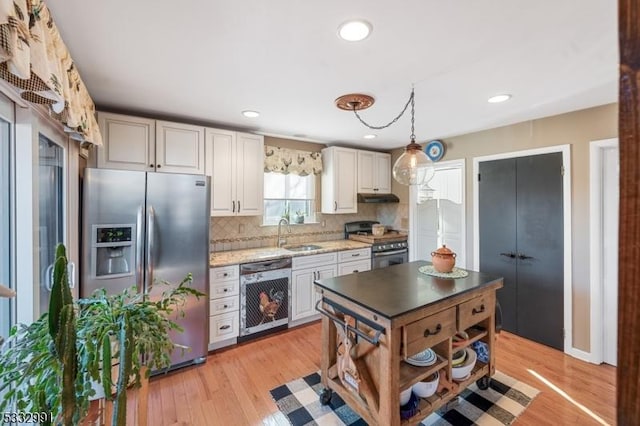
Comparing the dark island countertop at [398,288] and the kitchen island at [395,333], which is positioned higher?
the dark island countertop at [398,288]

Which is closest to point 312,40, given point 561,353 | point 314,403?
point 314,403

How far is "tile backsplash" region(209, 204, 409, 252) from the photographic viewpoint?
3348 mm

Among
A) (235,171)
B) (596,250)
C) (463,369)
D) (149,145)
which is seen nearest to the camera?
(463,369)

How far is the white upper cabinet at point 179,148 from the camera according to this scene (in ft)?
8.92

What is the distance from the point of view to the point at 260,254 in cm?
318

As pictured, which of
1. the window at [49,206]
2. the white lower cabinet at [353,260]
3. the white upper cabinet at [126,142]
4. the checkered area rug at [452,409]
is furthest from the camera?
the white lower cabinet at [353,260]

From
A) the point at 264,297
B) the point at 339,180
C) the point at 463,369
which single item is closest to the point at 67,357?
the point at 463,369

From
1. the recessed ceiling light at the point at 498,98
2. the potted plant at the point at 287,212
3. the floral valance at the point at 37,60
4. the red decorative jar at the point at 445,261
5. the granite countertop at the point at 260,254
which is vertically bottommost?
the granite countertop at the point at 260,254

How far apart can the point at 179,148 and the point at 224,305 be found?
164cm

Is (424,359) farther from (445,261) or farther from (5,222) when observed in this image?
(5,222)

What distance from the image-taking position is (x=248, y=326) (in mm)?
2949

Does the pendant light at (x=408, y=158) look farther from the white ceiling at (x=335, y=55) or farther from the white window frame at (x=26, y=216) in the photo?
the white window frame at (x=26, y=216)

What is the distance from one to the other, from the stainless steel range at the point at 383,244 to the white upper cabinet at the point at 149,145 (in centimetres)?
237

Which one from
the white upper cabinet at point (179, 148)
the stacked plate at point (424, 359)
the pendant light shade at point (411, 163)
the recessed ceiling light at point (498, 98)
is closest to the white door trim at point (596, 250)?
the recessed ceiling light at point (498, 98)
